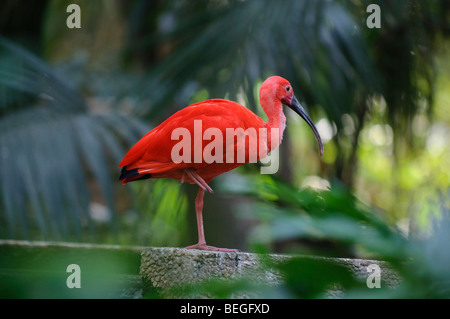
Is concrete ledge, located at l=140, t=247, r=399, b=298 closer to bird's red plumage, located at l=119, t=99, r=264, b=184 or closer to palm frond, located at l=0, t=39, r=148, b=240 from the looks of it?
bird's red plumage, located at l=119, t=99, r=264, b=184

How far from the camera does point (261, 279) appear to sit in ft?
3.66

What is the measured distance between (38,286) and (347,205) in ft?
3.29

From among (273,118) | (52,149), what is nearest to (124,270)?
(273,118)

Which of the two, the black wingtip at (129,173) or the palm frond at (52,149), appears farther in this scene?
the palm frond at (52,149)

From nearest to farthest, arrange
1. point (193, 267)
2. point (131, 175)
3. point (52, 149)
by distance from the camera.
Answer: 1. point (131, 175)
2. point (193, 267)
3. point (52, 149)

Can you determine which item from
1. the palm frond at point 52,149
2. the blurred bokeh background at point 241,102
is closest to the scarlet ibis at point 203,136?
the blurred bokeh background at point 241,102

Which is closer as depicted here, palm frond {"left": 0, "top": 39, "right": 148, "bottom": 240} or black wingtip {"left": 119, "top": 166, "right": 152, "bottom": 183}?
black wingtip {"left": 119, "top": 166, "right": 152, "bottom": 183}

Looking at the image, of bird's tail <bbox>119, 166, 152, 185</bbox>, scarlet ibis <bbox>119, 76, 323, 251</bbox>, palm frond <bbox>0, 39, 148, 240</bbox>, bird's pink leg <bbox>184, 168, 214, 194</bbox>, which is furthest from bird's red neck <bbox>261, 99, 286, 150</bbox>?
palm frond <bbox>0, 39, 148, 240</bbox>

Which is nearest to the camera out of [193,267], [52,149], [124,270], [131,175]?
[131,175]

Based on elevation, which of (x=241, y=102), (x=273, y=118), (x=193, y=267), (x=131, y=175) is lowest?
(x=193, y=267)

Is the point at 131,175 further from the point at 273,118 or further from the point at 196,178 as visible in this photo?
the point at 273,118

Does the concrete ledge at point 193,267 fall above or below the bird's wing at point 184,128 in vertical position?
below

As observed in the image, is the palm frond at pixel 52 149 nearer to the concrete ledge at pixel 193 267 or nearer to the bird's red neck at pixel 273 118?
the concrete ledge at pixel 193 267
